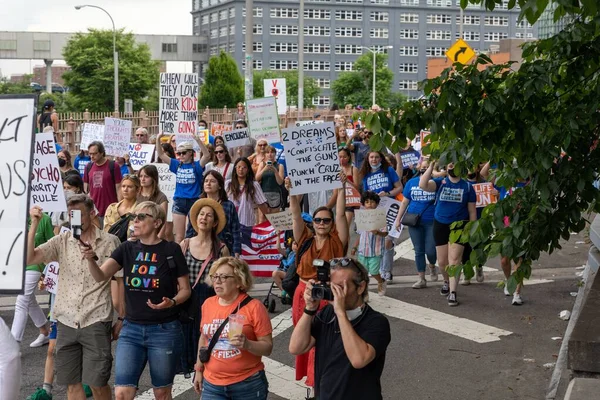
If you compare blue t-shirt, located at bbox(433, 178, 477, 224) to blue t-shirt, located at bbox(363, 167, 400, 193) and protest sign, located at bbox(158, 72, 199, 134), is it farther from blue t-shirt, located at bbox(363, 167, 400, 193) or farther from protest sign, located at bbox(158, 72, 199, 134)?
protest sign, located at bbox(158, 72, 199, 134)

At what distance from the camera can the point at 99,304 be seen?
7074mm

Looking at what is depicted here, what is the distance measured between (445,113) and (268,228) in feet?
18.9

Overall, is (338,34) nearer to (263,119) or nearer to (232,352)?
(263,119)

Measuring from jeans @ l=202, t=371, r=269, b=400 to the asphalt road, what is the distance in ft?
7.68

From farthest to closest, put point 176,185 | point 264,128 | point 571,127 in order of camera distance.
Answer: point 264,128 < point 176,185 < point 571,127

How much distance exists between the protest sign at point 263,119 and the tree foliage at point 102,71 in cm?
6536

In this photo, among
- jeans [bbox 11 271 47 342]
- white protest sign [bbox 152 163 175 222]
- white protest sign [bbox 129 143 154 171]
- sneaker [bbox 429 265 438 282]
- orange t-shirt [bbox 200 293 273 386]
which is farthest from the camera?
white protest sign [bbox 129 143 154 171]

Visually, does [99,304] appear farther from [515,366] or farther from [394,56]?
[394,56]

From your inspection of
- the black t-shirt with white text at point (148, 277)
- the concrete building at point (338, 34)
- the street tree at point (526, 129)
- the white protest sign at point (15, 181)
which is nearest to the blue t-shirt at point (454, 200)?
the street tree at point (526, 129)

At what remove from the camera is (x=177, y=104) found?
16391mm

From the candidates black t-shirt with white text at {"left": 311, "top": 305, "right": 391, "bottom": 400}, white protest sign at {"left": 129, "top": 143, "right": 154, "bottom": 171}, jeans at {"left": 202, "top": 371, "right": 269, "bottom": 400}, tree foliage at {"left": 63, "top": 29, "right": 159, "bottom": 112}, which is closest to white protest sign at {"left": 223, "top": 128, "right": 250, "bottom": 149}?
white protest sign at {"left": 129, "top": 143, "right": 154, "bottom": 171}

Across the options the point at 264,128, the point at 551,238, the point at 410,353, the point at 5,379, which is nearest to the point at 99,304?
the point at 5,379

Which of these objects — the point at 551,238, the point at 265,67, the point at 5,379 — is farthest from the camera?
the point at 265,67

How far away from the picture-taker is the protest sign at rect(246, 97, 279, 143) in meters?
17.4
